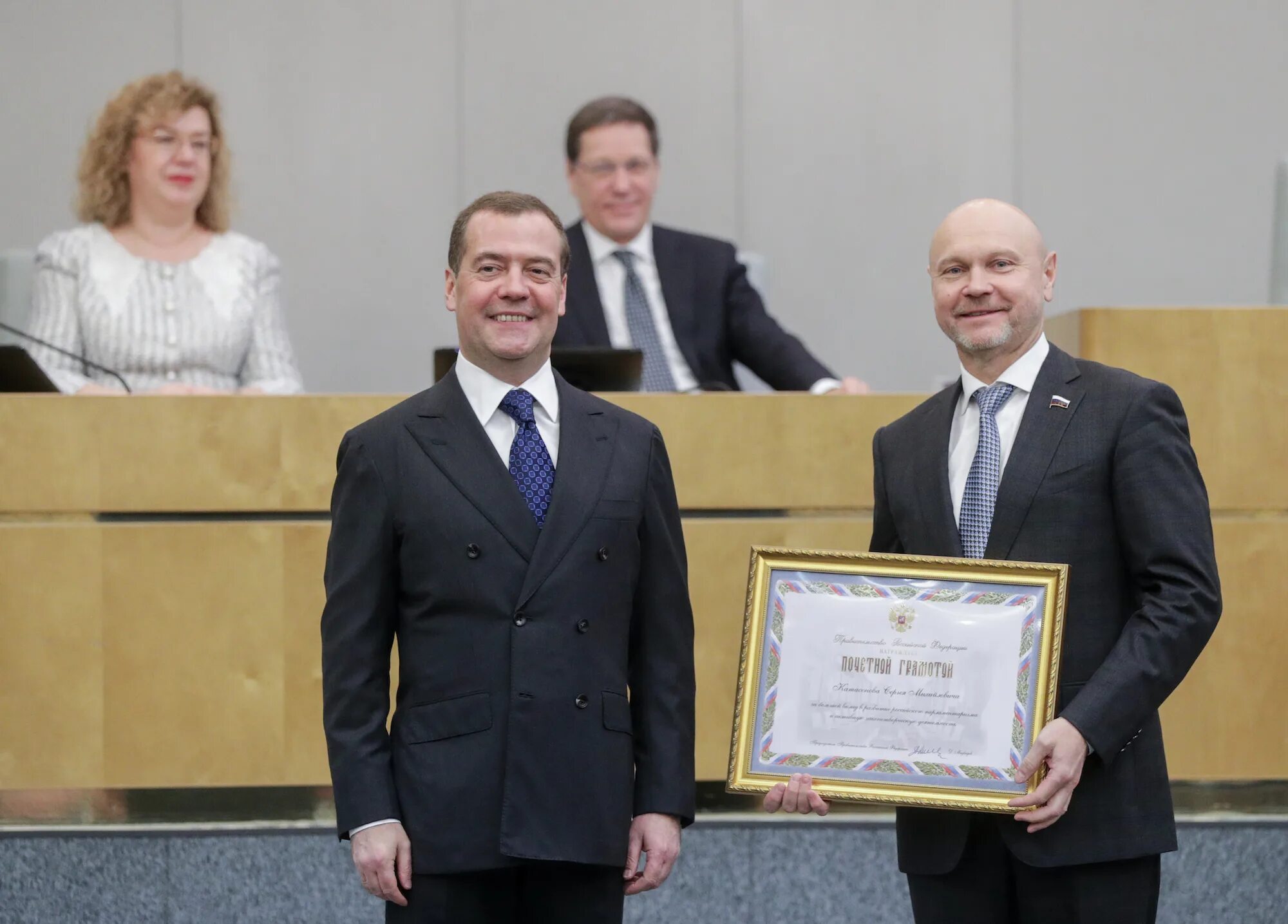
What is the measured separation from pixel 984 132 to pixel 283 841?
3445 millimetres

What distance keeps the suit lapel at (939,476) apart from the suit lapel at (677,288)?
1.70m

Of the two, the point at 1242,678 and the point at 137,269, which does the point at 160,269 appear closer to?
the point at 137,269

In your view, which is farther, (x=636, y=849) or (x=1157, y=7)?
(x=1157, y=7)

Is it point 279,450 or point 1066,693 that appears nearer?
point 1066,693

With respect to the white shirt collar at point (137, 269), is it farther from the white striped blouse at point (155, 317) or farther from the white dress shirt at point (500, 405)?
the white dress shirt at point (500, 405)

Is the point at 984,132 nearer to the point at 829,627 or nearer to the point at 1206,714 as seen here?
the point at 1206,714

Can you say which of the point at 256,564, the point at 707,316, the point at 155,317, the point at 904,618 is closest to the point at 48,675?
the point at 256,564

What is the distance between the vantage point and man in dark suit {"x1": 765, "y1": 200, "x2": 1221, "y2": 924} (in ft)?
5.95

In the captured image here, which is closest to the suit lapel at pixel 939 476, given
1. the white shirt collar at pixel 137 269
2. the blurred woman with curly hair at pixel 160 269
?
the blurred woman with curly hair at pixel 160 269

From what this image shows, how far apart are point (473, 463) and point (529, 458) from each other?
Result: 0.07 m

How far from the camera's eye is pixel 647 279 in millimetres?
3801

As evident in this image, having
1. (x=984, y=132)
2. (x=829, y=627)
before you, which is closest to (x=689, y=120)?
(x=984, y=132)

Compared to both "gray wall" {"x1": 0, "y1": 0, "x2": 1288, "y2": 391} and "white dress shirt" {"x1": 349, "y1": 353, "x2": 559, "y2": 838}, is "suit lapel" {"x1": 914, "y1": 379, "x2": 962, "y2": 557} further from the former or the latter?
"gray wall" {"x1": 0, "y1": 0, "x2": 1288, "y2": 391}

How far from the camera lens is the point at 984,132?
5.16 metres
